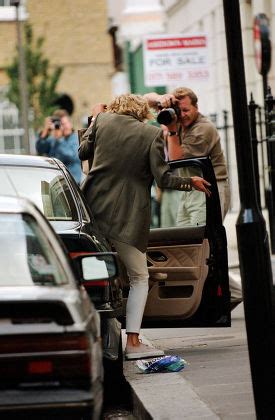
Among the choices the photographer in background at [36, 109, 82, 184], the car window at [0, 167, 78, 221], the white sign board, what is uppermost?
the white sign board

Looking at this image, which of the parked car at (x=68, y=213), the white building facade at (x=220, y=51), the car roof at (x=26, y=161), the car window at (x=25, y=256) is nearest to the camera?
the car window at (x=25, y=256)

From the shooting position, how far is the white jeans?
9.71 m

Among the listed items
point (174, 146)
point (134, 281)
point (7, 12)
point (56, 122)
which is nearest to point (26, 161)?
point (134, 281)

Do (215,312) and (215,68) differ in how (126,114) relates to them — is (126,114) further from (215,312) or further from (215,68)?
(215,68)

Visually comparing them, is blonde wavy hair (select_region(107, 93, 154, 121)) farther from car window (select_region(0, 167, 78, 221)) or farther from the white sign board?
the white sign board

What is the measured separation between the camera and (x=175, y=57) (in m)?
19.7

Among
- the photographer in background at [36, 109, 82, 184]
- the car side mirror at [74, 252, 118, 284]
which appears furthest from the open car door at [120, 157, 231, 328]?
the photographer in background at [36, 109, 82, 184]

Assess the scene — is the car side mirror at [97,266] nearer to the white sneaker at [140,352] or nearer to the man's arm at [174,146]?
the white sneaker at [140,352]

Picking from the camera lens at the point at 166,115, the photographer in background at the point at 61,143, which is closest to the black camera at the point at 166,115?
the camera lens at the point at 166,115

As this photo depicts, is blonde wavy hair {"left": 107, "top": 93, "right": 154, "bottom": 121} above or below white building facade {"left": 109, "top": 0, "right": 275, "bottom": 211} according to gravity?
below

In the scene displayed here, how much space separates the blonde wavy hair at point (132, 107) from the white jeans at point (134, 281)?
2.85 ft

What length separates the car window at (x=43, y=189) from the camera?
9016 millimetres

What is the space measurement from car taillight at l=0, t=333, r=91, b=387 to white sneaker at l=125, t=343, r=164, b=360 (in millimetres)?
3914

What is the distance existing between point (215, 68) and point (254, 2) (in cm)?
389
